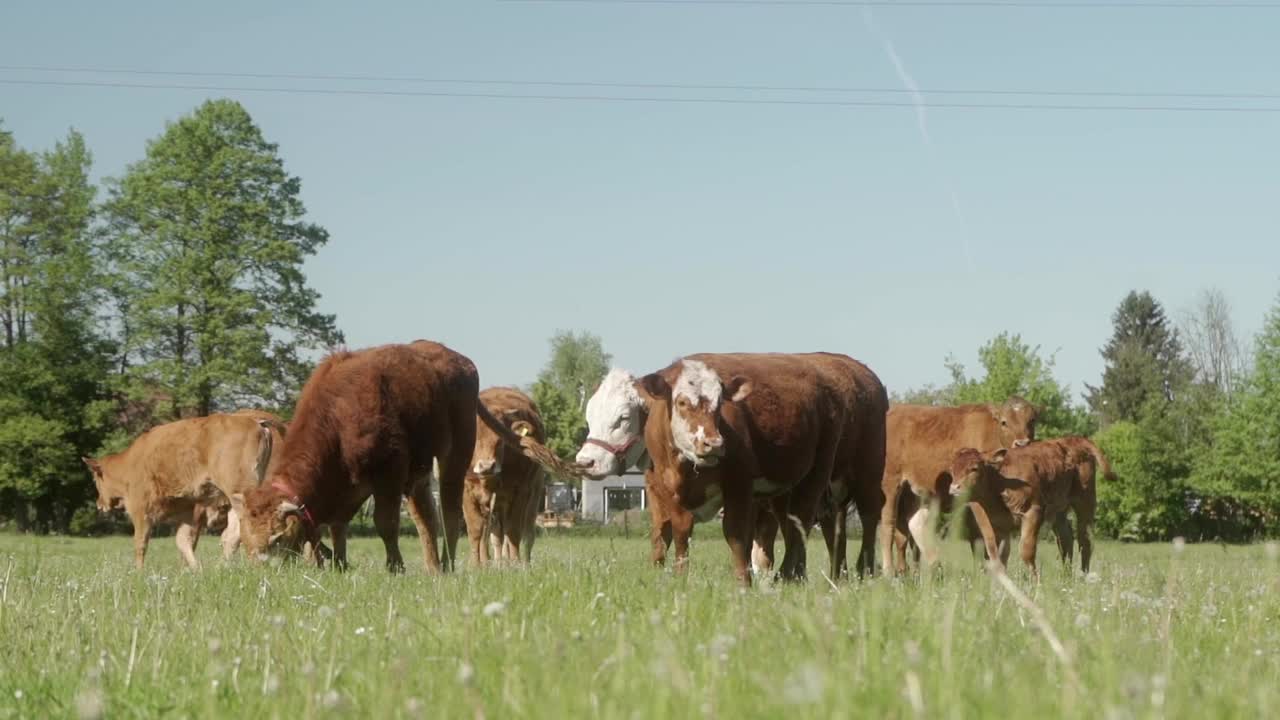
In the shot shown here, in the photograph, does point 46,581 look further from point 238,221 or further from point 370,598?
point 238,221

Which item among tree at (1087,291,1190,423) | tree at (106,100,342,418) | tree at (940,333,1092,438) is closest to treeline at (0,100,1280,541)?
tree at (106,100,342,418)

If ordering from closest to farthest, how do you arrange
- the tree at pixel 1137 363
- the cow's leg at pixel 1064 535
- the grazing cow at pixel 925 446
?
the cow's leg at pixel 1064 535, the grazing cow at pixel 925 446, the tree at pixel 1137 363

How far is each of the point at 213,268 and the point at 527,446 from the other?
127 ft

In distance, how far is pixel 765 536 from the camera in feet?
41.4

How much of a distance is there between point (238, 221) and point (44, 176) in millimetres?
8933

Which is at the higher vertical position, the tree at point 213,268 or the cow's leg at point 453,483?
the tree at point 213,268

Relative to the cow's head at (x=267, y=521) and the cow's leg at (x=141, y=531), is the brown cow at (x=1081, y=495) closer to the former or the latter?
the cow's head at (x=267, y=521)

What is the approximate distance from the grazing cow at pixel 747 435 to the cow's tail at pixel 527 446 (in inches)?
162

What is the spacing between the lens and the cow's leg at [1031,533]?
16422mm

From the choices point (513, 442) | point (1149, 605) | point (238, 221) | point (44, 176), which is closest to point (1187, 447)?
point (238, 221)

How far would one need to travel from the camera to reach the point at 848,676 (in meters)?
3.26

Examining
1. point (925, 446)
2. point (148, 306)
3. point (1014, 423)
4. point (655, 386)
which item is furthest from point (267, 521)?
point (148, 306)

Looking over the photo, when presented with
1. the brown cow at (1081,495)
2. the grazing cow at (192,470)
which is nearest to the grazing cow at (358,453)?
the grazing cow at (192,470)

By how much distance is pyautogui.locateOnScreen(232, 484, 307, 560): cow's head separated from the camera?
12.3 m
